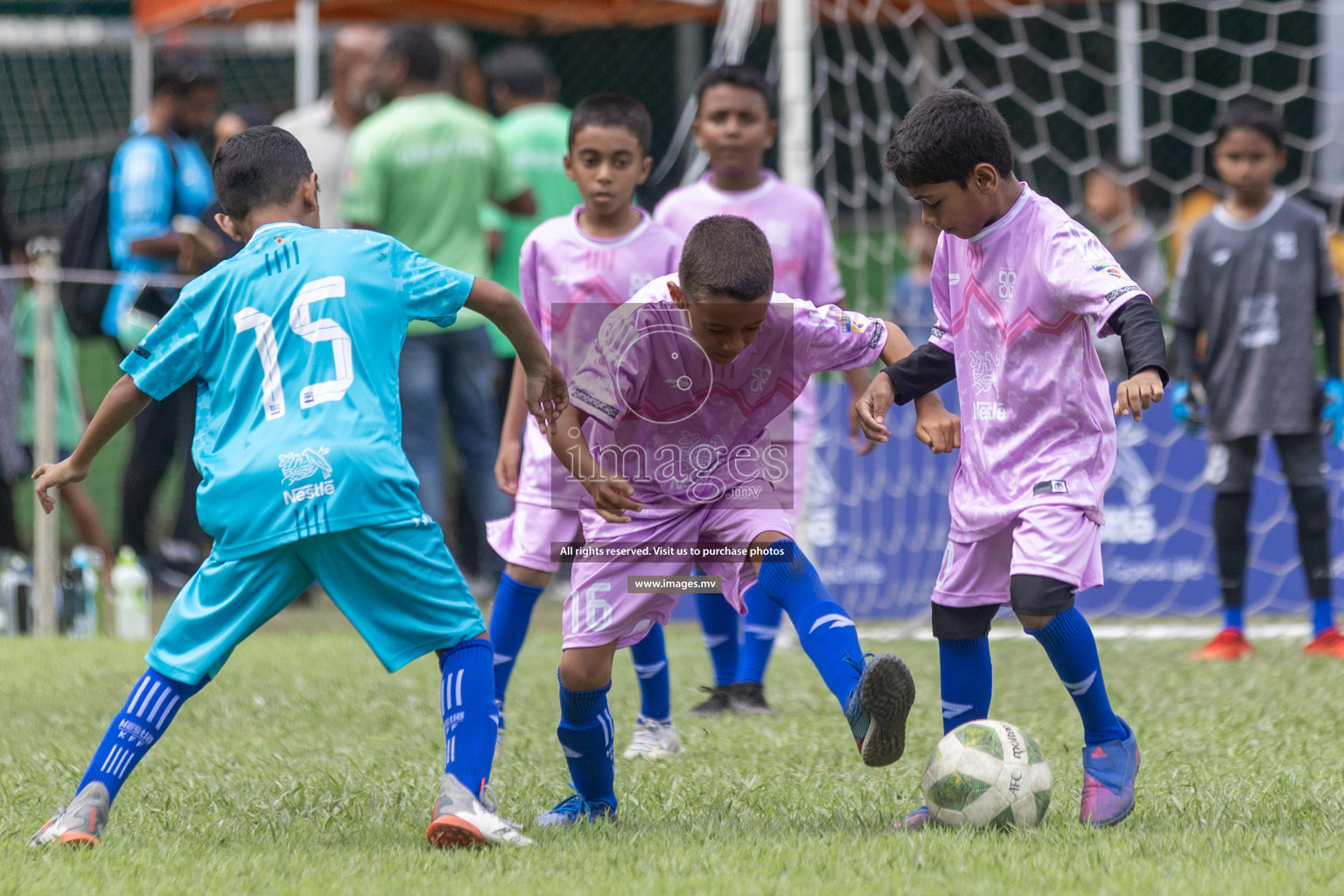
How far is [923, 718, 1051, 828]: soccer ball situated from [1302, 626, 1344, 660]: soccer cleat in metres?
3.52

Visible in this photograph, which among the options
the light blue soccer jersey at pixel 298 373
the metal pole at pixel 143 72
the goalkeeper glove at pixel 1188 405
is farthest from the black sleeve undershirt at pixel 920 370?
the metal pole at pixel 143 72

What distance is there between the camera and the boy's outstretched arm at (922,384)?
3.68m

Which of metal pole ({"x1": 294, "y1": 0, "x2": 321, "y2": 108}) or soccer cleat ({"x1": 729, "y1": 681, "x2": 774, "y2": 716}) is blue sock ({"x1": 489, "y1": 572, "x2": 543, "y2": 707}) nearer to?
soccer cleat ({"x1": 729, "y1": 681, "x2": 774, "y2": 716})

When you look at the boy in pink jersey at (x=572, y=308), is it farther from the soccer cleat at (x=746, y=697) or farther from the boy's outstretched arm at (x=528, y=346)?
the boy's outstretched arm at (x=528, y=346)

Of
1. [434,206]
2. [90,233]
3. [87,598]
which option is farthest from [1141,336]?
[90,233]

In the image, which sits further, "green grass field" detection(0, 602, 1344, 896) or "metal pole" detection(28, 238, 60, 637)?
"metal pole" detection(28, 238, 60, 637)

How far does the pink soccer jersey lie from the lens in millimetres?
5371

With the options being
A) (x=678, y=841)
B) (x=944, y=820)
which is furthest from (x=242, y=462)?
(x=944, y=820)

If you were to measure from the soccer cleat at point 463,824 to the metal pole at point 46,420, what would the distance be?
4.53m

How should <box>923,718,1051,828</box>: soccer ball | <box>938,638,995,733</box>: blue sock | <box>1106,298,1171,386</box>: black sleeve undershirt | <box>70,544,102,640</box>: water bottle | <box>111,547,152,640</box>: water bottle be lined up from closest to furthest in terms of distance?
1. <box>1106,298,1171,386</box>: black sleeve undershirt
2. <box>923,718,1051,828</box>: soccer ball
3. <box>938,638,995,733</box>: blue sock
4. <box>111,547,152,640</box>: water bottle
5. <box>70,544,102,640</box>: water bottle

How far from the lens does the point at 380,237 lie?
11.3ft

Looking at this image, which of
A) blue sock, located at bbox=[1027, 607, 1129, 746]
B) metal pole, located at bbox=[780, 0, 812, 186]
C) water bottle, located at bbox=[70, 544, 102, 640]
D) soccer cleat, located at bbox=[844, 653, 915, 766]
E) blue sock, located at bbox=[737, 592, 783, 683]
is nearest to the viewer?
soccer cleat, located at bbox=[844, 653, 915, 766]

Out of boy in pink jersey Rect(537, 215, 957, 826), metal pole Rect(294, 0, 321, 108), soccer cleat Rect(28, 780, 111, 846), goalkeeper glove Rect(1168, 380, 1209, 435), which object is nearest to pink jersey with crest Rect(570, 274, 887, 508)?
boy in pink jersey Rect(537, 215, 957, 826)

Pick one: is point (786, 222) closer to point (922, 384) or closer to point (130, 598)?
point (922, 384)
